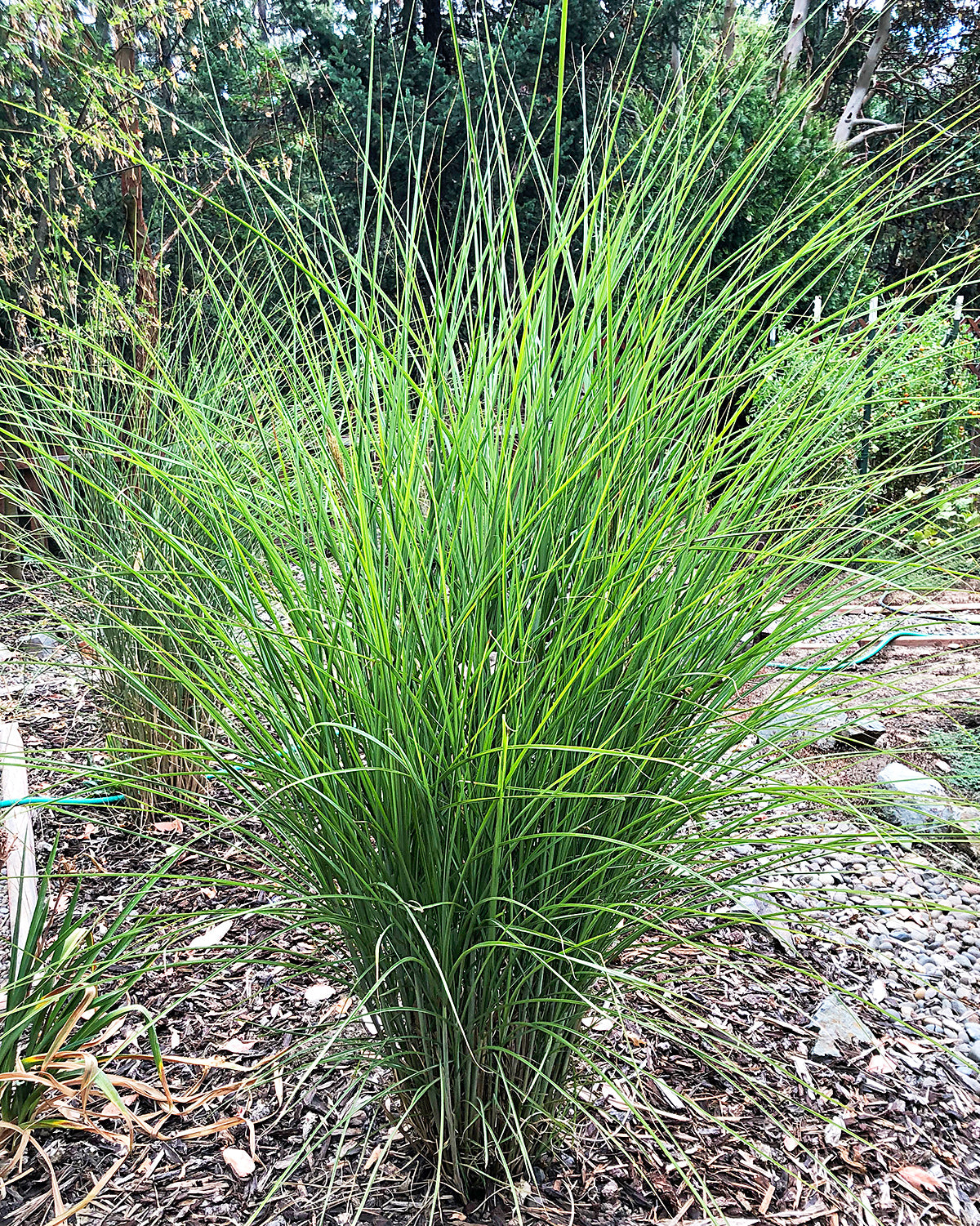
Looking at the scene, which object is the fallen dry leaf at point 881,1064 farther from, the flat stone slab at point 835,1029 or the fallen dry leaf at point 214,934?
the fallen dry leaf at point 214,934

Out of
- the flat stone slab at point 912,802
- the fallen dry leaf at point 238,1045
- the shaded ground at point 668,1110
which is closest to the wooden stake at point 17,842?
the shaded ground at point 668,1110

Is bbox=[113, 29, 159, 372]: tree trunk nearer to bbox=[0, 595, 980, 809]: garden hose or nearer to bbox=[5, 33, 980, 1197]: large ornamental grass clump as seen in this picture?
bbox=[0, 595, 980, 809]: garden hose

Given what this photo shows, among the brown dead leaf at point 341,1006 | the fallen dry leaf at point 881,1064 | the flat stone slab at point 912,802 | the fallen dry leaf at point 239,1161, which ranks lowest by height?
the fallen dry leaf at point 881,1064

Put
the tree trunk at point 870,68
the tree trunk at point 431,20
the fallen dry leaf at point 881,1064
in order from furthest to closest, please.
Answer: the tree trunk at point 870,68 → the tree trunk at point 431,20 → the fallen dry leaf at point 881,1064

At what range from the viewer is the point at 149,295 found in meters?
3.01

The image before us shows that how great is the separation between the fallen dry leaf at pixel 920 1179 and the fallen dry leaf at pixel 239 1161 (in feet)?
3.21

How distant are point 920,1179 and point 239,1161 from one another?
40.5 inches

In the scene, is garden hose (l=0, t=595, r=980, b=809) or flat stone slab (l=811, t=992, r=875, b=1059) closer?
garden hose (l=0, t=595, r=980, b=809)

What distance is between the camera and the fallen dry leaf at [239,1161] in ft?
3.97

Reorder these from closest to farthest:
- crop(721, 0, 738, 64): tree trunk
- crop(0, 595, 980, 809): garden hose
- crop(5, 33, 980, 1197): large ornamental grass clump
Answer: crop(5, 33, 980, 1197): large ornamental grass clump
crop(0, 595, 980, 809): garden hose
crop(721, 0, 738, 64): tree trunk

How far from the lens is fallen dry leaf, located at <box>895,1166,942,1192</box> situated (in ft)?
4.09

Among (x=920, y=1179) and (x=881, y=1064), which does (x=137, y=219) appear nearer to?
(x=881, y=1064)

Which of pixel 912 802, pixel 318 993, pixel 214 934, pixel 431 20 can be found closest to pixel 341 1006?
pixel 318 993

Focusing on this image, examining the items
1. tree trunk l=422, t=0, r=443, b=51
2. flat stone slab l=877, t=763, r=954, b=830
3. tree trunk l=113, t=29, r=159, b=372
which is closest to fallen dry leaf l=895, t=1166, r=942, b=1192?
flat stone slab l=877, t=763, r=954, b=830
